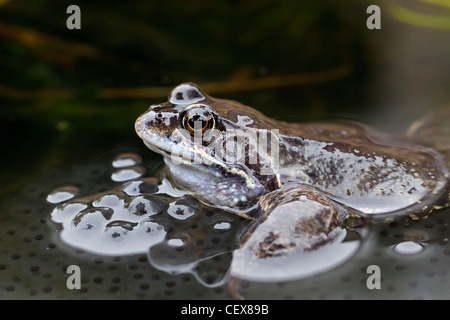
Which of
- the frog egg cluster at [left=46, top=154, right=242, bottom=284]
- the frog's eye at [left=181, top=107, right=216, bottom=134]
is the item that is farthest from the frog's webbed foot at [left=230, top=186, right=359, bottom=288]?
the frog's eye at [left=181, top=107, right=216, bottom=134]

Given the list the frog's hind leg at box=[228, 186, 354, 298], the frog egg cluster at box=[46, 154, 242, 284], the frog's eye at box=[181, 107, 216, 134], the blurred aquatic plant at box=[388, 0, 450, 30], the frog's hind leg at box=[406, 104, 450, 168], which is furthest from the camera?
the blurred aquatic plant at box=[388, 0, 450, 30]

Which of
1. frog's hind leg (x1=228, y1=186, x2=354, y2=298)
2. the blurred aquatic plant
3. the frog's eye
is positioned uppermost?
the blurred aquatic plant

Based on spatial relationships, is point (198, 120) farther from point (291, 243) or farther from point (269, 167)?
point (291, 243)

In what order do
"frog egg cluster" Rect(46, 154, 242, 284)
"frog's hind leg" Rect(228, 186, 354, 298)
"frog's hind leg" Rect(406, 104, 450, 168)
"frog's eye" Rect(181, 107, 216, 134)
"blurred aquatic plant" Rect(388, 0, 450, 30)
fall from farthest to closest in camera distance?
1. "blurred aquatic plant" Rect(388, 0, 450, 30)
2. "frog's hind leg" Rect(406, 104, 450, 168)
3. "frog's eye" Rect(181, 107, 216, 134)
4. "frog egg cluster" Rect(46, 154, 242, 284)
5. "frog's hind leg" Rect(228, 186, 354, 298)

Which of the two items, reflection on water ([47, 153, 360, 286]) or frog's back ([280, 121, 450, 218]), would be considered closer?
reflection on water ([47, 153, 360, 286])

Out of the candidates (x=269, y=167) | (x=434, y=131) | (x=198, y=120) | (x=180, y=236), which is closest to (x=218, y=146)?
(x=198, y=120)

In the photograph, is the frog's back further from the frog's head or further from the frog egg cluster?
the frog egg cluster
